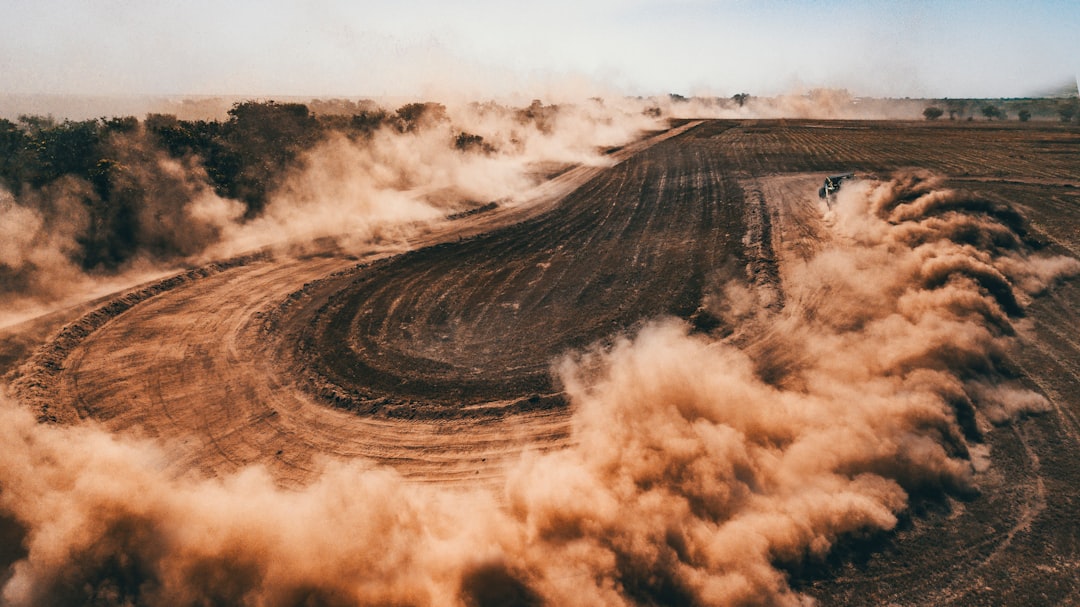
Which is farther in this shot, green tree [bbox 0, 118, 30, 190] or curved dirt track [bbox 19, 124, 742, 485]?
green tree [bbox 0, 118, 30, 190]

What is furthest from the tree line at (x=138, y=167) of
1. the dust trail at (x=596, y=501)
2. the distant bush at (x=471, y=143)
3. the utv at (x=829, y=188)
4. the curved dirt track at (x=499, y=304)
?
the utv at (x=829, y=188)

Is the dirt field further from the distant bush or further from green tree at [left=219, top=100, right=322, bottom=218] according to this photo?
the distant bush

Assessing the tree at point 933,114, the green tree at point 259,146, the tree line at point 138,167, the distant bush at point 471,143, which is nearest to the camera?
the tree line at point 138,167

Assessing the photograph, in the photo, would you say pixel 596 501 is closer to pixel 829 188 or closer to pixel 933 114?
pixel 829 188

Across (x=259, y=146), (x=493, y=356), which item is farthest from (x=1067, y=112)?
(x=259, y=146)

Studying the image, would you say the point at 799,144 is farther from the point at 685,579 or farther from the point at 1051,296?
the point at 685,579

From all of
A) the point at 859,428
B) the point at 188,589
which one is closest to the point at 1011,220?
the point at 859,428

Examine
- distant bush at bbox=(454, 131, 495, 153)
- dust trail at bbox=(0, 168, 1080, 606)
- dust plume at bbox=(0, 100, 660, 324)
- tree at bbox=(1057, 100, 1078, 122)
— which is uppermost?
tree at bbox=(1057, 100, 1078, 122)

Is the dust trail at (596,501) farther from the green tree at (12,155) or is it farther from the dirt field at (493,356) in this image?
the green tree at (12,155)

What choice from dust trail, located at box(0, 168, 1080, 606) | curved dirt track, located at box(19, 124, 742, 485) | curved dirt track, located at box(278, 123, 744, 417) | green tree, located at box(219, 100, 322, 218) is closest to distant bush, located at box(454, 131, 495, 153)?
green tree, located at box(219, 100, 322, 218)
